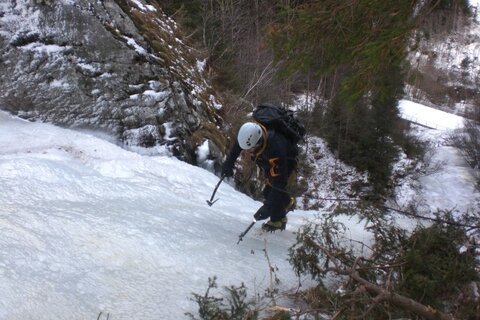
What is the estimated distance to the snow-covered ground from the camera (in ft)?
9.52

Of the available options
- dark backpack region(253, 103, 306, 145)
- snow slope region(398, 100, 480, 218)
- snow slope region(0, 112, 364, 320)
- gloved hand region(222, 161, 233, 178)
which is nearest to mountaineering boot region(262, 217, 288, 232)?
snow slope region(0, 112, 364, 320)

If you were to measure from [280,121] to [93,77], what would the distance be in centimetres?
338

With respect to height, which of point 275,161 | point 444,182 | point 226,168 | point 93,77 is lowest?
point 226,168

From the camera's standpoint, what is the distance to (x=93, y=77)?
20.9 feet

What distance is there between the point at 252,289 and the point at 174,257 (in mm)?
709

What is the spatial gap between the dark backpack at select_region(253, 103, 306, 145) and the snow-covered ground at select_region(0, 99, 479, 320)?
1.17 m

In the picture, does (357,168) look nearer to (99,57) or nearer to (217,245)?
(99,57)

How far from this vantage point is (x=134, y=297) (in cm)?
300

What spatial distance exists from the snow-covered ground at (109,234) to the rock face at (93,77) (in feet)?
1.40

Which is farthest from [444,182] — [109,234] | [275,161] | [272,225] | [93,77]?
[109,234]

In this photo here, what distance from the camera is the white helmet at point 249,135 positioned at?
4215 mm

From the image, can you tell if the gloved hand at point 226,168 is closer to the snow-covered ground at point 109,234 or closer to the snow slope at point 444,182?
the snow-covered ground at point 109,234

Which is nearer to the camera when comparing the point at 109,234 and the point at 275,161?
the point at 109,234

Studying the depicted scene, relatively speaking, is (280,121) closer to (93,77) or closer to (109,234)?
(109,234)
